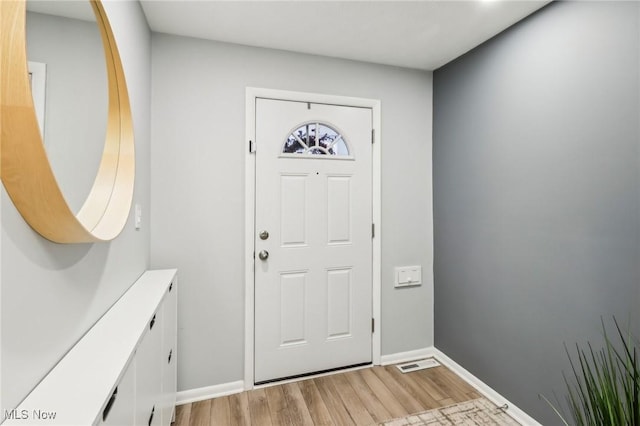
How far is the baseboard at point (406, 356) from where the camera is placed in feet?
8.03

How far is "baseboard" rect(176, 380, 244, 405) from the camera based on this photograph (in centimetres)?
200

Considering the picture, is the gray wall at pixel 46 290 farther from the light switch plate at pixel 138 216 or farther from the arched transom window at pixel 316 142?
the arched transom window at pixel 316 142

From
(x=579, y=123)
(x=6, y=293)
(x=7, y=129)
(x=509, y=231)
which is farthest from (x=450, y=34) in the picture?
(x=6, y=293)

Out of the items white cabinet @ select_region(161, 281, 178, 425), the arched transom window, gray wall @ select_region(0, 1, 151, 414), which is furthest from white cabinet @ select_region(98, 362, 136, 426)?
the arched transom window

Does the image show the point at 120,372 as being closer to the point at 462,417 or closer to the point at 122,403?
the point at 122,403

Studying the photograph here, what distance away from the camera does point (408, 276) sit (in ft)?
8.21

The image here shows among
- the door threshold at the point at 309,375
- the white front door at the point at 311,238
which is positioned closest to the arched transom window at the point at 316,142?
the white front door at the point at 311,238

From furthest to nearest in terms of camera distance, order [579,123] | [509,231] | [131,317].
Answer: [509,231], [579,123], [131,317]

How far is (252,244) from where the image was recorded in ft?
6.97

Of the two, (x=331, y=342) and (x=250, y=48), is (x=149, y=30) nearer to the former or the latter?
(x=250, y=48)

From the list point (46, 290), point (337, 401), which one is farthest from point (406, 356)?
point (46, 290)

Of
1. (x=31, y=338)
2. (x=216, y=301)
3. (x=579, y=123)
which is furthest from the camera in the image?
(x=216, y=301)

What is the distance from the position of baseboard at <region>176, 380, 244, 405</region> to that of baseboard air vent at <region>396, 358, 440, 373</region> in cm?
122

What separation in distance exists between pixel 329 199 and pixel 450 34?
4.41ft
